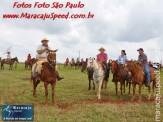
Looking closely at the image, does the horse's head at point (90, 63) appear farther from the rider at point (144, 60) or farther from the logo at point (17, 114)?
the logo at point (17, 114)

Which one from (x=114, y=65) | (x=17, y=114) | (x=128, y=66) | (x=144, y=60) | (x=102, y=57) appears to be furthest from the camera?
(x=102, y=57)

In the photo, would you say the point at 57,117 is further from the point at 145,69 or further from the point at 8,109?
the point at 145,69

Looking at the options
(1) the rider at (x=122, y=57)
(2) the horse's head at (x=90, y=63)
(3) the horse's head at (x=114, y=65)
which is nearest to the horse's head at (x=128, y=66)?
(3) the horse's head at (x=114, y=65)

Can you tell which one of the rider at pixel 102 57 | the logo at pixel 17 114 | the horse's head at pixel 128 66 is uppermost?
the rider at pixel 102 57

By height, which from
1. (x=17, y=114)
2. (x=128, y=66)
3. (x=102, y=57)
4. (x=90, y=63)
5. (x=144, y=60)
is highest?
(x=102, y=57)

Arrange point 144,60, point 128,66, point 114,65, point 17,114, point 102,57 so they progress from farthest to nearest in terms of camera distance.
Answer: point 102,57
point 114,65
point 144,60
point 128,66
point 17,114

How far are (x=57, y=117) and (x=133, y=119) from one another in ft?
9.12

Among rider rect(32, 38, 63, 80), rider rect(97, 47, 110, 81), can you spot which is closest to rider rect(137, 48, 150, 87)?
rider rect(97, 47, 110, 81)

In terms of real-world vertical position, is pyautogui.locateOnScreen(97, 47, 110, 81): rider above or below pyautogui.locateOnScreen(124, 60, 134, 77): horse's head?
above

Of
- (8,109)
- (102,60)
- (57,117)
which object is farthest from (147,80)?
(8,109)

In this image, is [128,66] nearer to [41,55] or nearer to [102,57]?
[102,57]

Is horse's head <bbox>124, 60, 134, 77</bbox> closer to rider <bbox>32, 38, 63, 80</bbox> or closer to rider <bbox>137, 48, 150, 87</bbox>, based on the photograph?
rider <bbox>137, 48, 150, 87</bbox>

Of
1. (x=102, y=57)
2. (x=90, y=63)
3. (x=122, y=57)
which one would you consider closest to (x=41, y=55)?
(x=90, y=63)

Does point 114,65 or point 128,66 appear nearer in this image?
point 128,66
